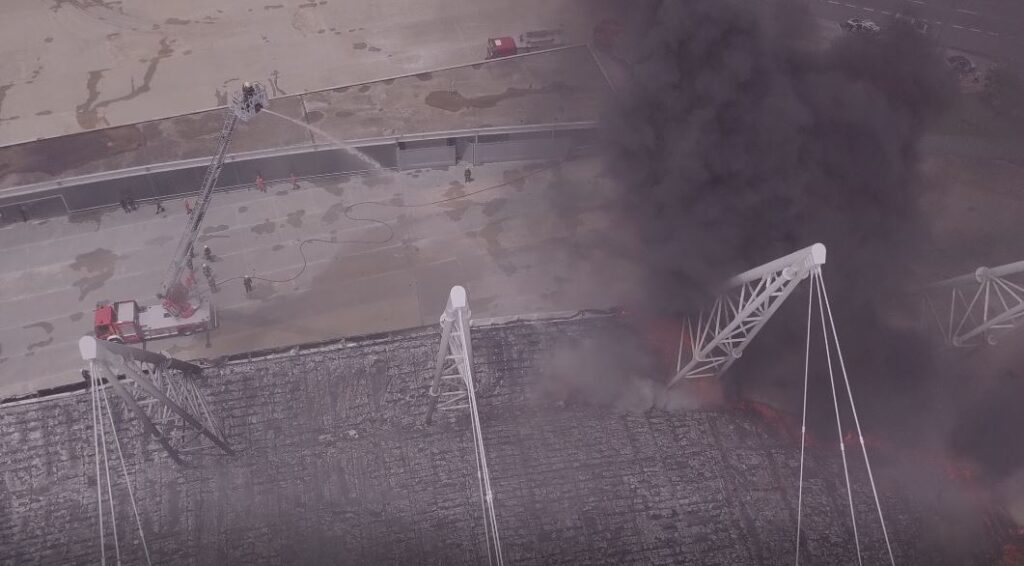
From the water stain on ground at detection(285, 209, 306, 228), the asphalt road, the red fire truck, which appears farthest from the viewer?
the asphalt road

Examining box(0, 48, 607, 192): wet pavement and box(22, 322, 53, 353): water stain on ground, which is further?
box(0, 48, 607, 192): wet pavement

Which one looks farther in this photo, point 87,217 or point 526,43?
point 526,43

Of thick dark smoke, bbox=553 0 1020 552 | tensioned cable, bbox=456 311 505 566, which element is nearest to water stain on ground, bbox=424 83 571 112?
thick dark smoke, bbox=553 0 1020 552

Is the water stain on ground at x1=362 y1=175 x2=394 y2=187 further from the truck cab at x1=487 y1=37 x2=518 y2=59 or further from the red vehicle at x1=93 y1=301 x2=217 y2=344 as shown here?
the truck cab at x1=487 y1=37 x2=518 y2=59

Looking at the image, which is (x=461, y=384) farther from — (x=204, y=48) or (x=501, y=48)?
(x=204, y=48)

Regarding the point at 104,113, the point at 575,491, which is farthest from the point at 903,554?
the point at 104,113

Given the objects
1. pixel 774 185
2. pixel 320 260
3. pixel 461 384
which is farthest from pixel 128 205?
pixel 774 185

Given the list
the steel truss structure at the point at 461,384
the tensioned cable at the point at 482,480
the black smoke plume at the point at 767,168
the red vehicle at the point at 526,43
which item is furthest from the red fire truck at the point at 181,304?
the red vehicle at the point at 526,43
